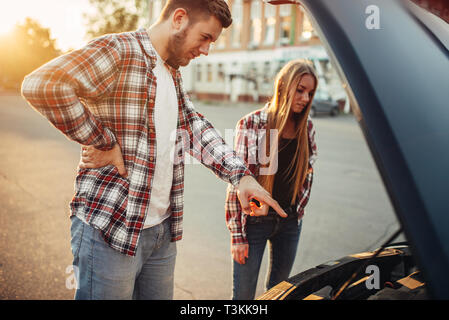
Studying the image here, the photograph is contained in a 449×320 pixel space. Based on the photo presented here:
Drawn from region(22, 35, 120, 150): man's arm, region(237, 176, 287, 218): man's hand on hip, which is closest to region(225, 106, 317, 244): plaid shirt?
region(237, 176, 287, 218): man's hand on hip

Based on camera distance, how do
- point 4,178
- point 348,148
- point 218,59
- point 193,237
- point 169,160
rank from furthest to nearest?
point 218,59
point 348,148
point 4,178
point 193,237
point 169,160

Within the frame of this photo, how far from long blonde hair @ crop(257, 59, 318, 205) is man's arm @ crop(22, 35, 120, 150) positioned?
1.16 m

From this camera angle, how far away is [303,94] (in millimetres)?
2164

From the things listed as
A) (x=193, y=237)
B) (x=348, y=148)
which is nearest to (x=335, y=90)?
(x=348, y=148)

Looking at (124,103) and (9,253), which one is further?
(9,253)

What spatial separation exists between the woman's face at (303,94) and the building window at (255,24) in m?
28.8

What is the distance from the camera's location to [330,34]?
0.74 meters

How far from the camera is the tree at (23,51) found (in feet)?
116

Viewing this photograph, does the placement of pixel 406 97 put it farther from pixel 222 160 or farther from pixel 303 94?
pixel 303 94

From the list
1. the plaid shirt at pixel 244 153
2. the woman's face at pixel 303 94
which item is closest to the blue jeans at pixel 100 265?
the plaid shirt at pixel 244 153

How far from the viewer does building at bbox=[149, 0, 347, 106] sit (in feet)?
87.5

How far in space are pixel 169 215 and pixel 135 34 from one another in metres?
0.84

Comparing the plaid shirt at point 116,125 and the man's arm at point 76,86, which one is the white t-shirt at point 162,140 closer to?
the plaid shirt at point 116,125

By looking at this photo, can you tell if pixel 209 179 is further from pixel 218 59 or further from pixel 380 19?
pixel 218 59
